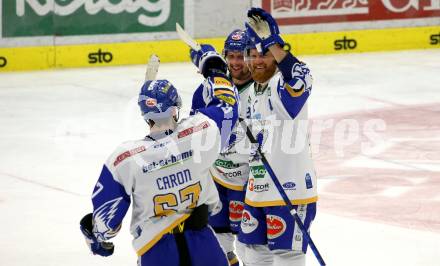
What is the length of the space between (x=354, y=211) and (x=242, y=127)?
268 cm

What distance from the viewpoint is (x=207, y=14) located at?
15.7 metres

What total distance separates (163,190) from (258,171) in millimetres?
1246

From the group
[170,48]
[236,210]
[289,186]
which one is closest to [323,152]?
[236,210]

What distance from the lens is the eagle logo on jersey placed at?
4809 millimetres

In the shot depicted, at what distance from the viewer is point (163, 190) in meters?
4.87

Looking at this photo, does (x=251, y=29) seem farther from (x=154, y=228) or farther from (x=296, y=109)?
(x=154, y=228)

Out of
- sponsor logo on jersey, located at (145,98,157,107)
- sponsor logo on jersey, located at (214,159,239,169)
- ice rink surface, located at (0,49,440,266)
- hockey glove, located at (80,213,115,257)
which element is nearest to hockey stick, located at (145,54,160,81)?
sponsor logo on jersey, located at (145,98,157,107)

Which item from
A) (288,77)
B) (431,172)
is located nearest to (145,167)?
(288,77)

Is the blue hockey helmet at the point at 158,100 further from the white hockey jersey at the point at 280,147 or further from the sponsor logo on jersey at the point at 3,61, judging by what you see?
the sponsor logo on jersey at the point at 3,61

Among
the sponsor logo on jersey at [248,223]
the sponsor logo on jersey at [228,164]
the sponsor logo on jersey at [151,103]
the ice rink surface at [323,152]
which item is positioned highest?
the sponsor logo on jersey at [151,103]

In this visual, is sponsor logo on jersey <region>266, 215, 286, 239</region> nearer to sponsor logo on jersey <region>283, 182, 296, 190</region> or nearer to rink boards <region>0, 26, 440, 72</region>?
sponsor logo on jersey <region>283, 182, 296, 190</region>

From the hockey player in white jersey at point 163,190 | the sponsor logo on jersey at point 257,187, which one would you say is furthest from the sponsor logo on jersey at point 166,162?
the sponsor logo on jersey at point 257,187

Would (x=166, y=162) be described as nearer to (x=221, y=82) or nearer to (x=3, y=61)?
(x=221, y=82)

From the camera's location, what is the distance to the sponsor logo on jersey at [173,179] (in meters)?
4.87
